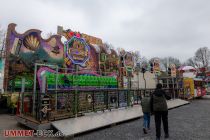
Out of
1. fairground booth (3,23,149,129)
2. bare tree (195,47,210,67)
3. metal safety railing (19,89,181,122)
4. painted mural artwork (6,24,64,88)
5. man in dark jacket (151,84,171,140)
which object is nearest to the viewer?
man in dark jacket (151,84,171,140)

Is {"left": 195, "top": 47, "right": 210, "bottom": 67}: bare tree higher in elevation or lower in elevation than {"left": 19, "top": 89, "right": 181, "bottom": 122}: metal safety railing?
higher

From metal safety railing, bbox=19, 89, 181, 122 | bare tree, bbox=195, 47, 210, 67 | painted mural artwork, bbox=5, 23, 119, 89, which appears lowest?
metal safety railing, bbox=19, 89, 181, 122

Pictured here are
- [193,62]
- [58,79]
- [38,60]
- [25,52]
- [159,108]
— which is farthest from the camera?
[193,62]

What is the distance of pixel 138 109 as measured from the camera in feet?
32.2

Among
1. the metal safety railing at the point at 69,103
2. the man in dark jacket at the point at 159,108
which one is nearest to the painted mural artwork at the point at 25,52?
the metal safety railing at the point at 69,103

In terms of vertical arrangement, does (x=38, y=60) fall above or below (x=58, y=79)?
above

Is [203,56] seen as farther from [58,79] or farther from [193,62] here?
[58,79]

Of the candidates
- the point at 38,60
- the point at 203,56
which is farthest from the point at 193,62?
the point at 38,60

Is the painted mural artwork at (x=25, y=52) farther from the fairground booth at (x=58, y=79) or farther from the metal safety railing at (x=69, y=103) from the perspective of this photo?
the metal safety railing at (x=69, y=103)

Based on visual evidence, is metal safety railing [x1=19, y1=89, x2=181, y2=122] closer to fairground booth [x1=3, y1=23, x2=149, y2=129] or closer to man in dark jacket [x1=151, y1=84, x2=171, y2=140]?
fairground booth [x1=3, y1=23, x2=149, y2=129]

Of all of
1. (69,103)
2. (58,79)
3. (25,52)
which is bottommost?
(69,103)

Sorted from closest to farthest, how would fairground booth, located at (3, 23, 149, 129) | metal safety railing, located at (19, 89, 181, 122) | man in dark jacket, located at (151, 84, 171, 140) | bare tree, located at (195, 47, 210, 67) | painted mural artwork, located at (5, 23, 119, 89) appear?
man in dark jacket, located at (151, 84, 171, 140) → metal safety railing, located at (19, 89, 181, 122) → fairground booth, located at (3, 23, 149, 129) → painted mural artwork, located at (5, 23, 119, 89) → bare tree, located at (195, 47, 210, 67)

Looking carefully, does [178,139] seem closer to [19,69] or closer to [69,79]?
[69,79]

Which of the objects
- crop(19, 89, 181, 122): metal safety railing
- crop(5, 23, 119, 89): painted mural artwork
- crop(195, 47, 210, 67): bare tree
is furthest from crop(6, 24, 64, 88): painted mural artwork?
crop(195, 47, 210, 67): bare tree
